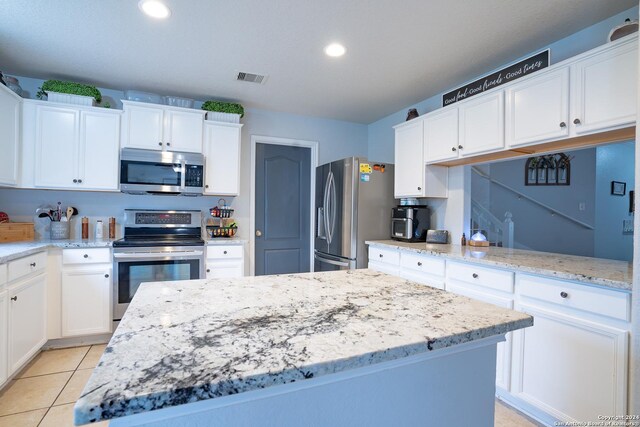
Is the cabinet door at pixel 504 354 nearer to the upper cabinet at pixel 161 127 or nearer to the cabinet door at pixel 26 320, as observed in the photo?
the upper cabinet at pixel 161 127

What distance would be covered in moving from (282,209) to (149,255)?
1.61 metres

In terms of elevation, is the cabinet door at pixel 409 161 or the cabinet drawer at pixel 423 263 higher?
the cabinet door at pixel 409 161

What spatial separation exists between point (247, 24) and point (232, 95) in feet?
4.28

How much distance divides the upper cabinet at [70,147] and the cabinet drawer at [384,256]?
2549 millimetres

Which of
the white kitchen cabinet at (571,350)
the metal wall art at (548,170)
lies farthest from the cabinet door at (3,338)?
the metal wall art at (548,170)

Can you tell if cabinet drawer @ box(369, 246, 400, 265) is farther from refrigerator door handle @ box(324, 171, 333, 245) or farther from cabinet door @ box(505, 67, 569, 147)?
cabinet door @ box(505, 67, 569, 147)

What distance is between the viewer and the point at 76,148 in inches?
112

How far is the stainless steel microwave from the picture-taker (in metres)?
2.96

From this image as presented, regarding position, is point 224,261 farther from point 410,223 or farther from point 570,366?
point 570,366

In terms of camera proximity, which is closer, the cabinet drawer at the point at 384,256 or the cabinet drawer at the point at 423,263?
the cabinet drawer at the point at 423,263

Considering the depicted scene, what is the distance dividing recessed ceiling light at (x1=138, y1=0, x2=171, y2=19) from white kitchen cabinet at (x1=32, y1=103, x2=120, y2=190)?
135cm

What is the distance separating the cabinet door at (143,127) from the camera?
2969 millimetres

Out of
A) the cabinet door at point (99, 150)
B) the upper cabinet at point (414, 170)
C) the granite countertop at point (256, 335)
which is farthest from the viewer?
the upper cabinet at point (414, 170)

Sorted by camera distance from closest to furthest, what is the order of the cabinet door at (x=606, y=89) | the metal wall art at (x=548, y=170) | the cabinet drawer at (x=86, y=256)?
1. the cabinet door at (x=606, y=89)
2. the metal wall art at (x=548, y=170)
3. the cabinet drawer at (x=86, y=256)
